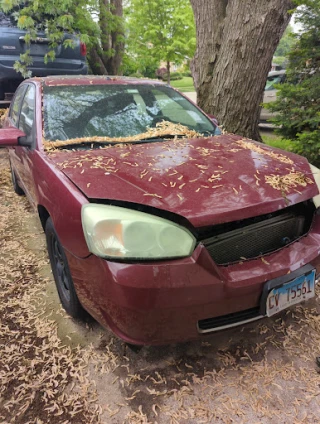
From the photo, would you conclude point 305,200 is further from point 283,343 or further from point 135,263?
point 135,263

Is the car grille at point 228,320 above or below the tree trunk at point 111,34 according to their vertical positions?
below

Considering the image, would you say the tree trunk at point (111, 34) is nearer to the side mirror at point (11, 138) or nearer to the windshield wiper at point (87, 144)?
the side mirror at point (11, 138)

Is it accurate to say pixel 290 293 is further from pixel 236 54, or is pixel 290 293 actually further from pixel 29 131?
pixel 236 54

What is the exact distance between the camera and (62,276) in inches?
95.2

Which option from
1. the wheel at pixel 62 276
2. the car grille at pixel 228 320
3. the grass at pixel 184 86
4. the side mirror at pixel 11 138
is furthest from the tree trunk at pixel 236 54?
the grass at pixel 184 86

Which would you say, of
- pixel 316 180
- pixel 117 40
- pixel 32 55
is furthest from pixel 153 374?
pixel 117 40

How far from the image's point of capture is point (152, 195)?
1.77m

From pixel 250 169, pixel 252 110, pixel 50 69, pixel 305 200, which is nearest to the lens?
pixel 305 200

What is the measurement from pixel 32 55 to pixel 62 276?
5.96 m

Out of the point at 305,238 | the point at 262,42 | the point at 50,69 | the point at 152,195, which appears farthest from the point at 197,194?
the point at 50,69

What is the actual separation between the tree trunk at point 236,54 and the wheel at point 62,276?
11.1 ft

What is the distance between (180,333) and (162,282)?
338mm

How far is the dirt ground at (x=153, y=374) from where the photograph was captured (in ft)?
5.75

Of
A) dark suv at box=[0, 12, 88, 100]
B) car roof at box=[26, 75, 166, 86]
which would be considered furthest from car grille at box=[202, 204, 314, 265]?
dark suv at box=[0, 12, 88, 100]
